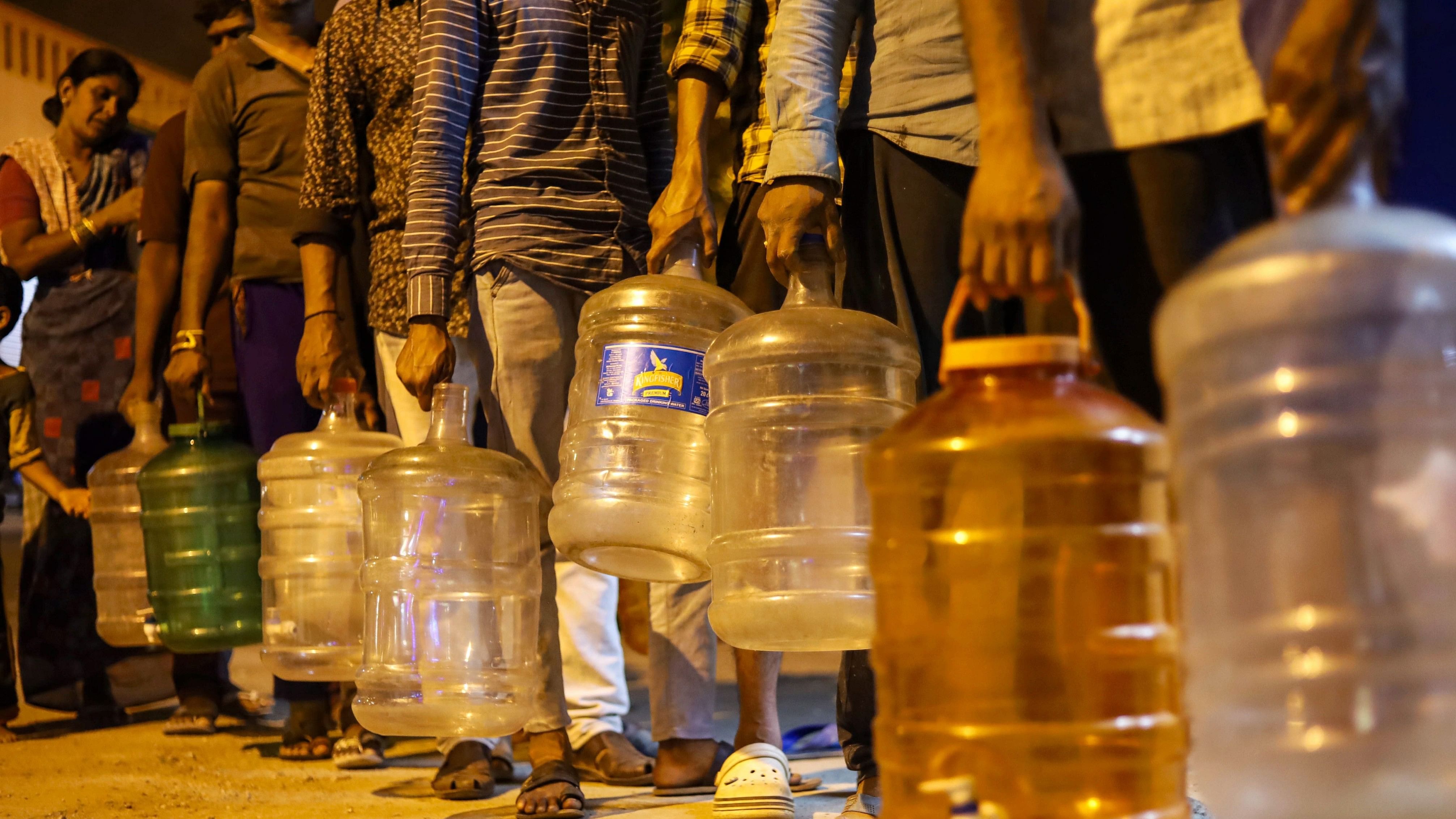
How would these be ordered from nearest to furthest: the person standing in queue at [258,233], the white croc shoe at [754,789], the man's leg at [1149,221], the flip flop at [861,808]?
1. the man's leg at [1149,221]
2. the flip flop at [861,808]
3. the white croc shoe at [754,789]
4. the person standing in queue at [258,233]

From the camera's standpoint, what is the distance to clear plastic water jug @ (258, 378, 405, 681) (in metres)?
3.10

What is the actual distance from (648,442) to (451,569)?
2.08 ft

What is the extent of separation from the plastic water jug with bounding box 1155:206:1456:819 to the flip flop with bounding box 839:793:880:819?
112 centimetres

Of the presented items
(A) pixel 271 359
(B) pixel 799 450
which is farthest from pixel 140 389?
(B) pixel 799 450

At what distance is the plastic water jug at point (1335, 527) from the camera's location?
44.2 inches

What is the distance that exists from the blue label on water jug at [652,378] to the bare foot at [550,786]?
31.2 inches

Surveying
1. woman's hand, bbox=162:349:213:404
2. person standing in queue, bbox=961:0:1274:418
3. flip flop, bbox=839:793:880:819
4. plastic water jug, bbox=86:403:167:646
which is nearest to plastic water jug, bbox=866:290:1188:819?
person standing in queue, bbox=961:0:1274:418

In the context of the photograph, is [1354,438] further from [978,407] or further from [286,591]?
[286,591]

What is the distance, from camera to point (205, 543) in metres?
3.54

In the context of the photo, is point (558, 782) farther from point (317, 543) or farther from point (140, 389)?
point (140, 389)

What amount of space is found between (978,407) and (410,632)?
1740 mm

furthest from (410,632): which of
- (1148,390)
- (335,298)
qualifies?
(1148,390)

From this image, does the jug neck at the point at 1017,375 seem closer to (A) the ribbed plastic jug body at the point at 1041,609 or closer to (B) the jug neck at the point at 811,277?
(A) the ribbed plastic jug body at the point at 1041,609

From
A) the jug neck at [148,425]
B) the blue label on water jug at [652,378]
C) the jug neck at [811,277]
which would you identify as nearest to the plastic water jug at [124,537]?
the jug neck at [148,425]
